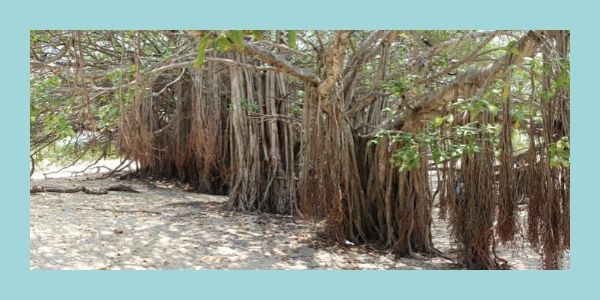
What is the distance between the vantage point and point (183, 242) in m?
4.24

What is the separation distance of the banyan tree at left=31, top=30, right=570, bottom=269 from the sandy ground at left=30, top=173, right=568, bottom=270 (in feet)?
0.83

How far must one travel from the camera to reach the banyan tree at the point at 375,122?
335 centimetres

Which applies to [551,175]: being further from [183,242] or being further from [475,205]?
[183,242]

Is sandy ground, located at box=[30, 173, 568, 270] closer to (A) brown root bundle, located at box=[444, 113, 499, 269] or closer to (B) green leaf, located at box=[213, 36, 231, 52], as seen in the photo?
(A) brown root bundle, located at box=[444, 113, 499, 269]

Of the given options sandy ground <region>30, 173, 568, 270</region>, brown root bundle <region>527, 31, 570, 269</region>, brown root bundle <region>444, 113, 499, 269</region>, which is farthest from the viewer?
sandy ground <region>30, 173, 568, 270</region>

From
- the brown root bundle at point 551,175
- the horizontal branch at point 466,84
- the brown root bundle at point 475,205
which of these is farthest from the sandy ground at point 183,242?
the horizontal branch at point 466,84

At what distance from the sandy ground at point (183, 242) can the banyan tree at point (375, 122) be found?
252 mm

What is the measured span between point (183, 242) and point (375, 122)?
178cm

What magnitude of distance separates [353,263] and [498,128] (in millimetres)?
1350

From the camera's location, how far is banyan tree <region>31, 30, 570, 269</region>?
3354 millimetres

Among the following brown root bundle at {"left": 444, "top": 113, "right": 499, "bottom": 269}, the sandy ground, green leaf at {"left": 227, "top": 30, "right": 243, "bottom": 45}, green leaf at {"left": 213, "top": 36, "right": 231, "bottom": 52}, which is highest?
green leaf at {"left": 227, "top": 30, "right": 243, "bottom": 45}

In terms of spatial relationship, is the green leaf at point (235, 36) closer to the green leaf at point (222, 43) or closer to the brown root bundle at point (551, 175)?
the green leaf at point (222, 43)

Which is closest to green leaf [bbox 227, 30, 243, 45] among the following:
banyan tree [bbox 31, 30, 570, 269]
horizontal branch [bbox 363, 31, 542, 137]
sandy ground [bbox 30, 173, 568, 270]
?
banyan tree [bbox 31, 30, 570, 269]

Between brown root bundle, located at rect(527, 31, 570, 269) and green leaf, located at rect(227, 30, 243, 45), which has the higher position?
green leaf, located at rect(227, 30, 243, 45)
